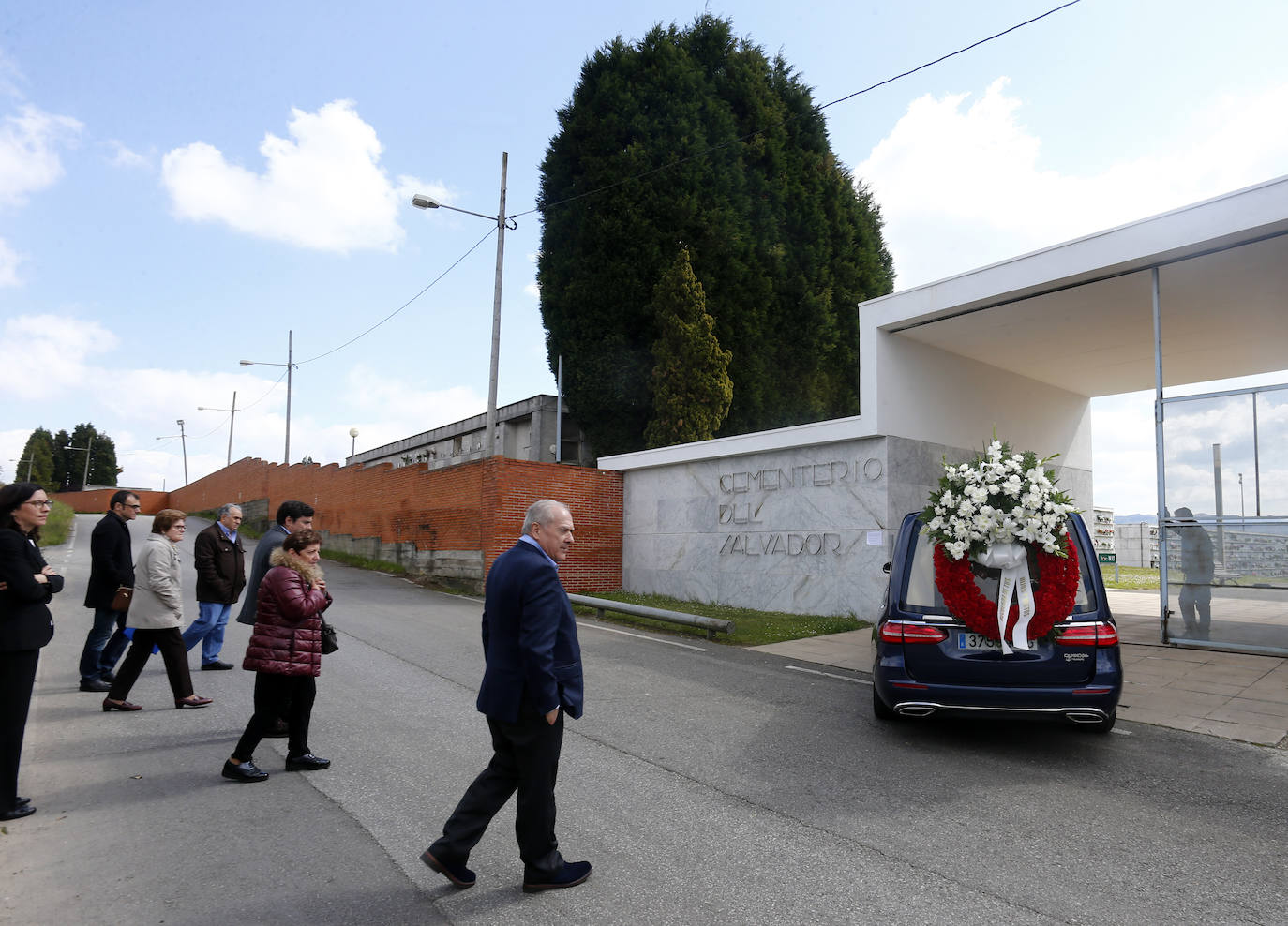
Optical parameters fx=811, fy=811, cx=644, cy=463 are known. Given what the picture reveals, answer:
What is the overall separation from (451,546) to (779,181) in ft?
62.8

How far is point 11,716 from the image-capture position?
4324 millimetres

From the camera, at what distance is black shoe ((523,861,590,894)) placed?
349 centimetres

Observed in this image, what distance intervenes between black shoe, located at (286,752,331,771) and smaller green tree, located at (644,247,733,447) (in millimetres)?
19042

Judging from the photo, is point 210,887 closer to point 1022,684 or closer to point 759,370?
point 1022,684

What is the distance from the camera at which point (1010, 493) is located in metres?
5.93

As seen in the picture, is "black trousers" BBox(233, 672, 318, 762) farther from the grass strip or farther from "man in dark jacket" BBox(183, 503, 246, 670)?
the grass strip

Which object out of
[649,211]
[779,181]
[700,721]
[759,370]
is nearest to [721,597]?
[700,721]

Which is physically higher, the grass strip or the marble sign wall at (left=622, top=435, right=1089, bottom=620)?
the marble sign wall at (left=622, top=435, right=1089, bottom=620)

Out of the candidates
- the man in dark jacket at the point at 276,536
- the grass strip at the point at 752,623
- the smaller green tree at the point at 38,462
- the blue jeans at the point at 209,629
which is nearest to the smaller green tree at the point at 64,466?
the smaller green tree at the point at 38,462

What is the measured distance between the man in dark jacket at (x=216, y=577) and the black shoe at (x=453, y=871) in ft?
16.8

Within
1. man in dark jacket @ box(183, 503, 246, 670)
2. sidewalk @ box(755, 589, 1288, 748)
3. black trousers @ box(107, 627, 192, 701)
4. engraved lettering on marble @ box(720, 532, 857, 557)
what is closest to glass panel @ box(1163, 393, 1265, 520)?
sidewalk @ box(755, 589, 1288, 748)

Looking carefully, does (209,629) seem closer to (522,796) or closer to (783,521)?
(522,796)

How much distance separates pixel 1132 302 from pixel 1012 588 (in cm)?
877

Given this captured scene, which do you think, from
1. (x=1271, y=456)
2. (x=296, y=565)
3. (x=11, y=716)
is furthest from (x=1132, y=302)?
(x=11, y=716)
